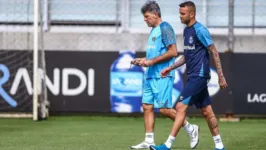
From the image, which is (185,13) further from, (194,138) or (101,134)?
(101,134)

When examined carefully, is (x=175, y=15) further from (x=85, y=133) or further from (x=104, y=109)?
(x=85, y=133)

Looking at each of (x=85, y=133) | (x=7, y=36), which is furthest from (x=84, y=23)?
(x=85, y=133)

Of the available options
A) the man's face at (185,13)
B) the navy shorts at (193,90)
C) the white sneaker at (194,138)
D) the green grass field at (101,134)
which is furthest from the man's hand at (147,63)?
the green grass field at (101,134)

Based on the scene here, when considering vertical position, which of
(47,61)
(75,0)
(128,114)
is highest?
(75,0)

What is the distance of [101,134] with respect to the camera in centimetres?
1356

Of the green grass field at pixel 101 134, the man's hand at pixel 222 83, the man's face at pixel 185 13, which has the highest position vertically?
the man's face at pixel 185 13

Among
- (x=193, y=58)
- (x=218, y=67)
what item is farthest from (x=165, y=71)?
(x=218, y=67)

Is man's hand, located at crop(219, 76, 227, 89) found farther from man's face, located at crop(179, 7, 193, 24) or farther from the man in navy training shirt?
man's face, located at crop(179, 7, 193, 24)

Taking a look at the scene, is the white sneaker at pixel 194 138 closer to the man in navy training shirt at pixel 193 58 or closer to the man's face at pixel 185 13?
the man in navy training shirt at pixel 193 58

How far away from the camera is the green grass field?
37.7 feet

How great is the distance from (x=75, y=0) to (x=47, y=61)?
1792mm

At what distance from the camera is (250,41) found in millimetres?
17422

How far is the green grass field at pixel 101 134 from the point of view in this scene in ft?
37.7

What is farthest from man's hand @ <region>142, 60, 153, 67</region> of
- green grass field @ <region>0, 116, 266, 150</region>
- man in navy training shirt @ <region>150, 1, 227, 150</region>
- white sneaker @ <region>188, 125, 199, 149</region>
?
green grass field @ <region>0, 116, 266, 150</region>
